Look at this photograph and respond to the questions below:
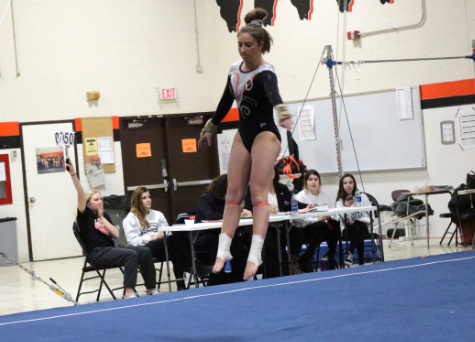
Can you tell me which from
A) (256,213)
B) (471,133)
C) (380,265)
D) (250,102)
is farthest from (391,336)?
(471,133)

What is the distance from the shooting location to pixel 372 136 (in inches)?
352

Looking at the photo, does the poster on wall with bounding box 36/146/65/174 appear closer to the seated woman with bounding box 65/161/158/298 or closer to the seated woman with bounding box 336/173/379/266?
the seated woman with bounding box 65/161/158/298

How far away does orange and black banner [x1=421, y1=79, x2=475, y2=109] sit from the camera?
823 cm

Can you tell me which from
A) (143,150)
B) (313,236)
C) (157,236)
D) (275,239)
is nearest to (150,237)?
(157,236)

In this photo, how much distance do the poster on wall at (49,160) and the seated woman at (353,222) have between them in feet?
15.4

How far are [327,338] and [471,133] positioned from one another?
6.70 m

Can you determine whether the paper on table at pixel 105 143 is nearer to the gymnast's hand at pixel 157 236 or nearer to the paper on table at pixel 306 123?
the paper on table at pixel 306 123

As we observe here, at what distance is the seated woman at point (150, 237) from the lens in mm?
5609

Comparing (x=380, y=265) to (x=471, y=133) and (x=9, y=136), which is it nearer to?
(x=471, y=133)

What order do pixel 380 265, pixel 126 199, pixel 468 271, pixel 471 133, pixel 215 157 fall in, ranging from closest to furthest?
pixel 468 271, pixel 380 265, pixel 471 133, pixel 126 199, pixel 215 157

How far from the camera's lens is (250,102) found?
2934 mm

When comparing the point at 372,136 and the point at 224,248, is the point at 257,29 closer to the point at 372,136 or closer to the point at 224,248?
the point at 224,248

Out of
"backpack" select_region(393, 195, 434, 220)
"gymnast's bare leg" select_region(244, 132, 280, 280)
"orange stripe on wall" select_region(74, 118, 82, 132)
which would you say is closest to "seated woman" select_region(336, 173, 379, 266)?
"backpack" select_region(393, 195, 434, 220)

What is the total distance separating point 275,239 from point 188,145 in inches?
197
